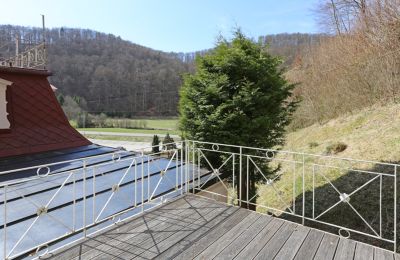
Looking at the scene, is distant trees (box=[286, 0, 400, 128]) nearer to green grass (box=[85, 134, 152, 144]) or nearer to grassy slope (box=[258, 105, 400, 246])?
grassy slope (box=[258, 105, 400, 246])

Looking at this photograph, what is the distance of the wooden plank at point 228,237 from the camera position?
9.64ft

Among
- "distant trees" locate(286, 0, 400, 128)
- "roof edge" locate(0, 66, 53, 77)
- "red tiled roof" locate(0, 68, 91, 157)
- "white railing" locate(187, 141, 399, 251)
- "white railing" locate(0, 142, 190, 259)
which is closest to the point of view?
"white railing" locate(0, 142, 190, 259)

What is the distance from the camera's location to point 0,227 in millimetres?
3115

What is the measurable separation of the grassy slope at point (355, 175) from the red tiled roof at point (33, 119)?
5.33 meters

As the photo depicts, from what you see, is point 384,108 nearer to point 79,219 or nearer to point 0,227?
point 79,219

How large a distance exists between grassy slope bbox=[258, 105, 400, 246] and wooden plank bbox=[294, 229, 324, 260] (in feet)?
2.99

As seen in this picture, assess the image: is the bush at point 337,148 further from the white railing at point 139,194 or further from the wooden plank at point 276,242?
the wooden plank at point 276,242

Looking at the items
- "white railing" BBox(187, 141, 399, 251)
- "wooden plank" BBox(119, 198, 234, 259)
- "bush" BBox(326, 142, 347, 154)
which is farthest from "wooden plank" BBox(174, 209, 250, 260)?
"bush" BBox(326, 142, 347, 154)

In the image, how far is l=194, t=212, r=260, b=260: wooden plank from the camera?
116 inches

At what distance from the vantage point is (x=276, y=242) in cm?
318

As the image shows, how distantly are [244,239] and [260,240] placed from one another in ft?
0.56

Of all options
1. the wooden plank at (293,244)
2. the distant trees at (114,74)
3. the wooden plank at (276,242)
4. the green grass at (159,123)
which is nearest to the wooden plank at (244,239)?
the wooden plank at (276,242)

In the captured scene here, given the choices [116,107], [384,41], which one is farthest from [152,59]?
[384,41]

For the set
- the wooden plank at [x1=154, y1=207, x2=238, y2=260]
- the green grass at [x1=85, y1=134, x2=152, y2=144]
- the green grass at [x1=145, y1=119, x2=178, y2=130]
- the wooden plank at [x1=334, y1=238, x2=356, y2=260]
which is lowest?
the green grass at [x1=85, y1=134, x2=152, y2=144]
